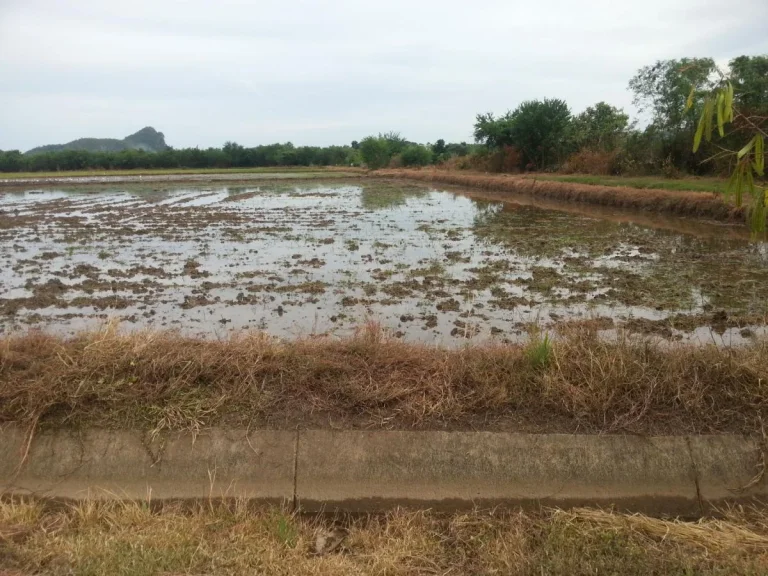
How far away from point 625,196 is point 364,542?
824 inches

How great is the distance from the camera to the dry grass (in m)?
16.5

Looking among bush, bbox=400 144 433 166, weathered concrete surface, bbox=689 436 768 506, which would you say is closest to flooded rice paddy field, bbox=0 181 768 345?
weathered concrete surface, bbox=689 436 768 506

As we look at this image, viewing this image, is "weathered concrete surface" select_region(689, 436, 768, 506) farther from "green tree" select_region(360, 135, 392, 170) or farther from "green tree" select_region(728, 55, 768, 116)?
"green tree" select_region(360, 135, 392, 170)

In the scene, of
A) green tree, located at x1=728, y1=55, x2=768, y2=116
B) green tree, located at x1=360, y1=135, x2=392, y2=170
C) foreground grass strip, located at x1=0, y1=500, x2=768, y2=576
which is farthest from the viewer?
green tree, located at x1=360, y1=135, x2=392, y2=170

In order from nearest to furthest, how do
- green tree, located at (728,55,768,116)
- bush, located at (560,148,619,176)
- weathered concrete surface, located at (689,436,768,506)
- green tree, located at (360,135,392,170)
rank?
1. weathered concrete surface, located at (689,436,768,506)
2. green tree, located at (728,55,768,116)
3. bush, located at (560,148,619,176)
4. green tree, located at (360,135,392,170)

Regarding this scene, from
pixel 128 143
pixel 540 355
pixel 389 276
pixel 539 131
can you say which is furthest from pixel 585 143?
pixel 128 143

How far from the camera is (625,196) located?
20.5 meters

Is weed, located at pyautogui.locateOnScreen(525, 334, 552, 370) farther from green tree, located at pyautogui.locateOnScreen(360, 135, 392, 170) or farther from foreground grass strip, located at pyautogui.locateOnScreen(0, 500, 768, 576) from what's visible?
green tree, located at pyautogui.locateOnScreen(360, 135, 392, 170)

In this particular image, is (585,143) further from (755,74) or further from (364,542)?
(364,542)

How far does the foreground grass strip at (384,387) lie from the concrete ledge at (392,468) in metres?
0.12

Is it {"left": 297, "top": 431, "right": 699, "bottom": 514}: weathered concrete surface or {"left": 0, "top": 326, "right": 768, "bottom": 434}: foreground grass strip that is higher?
{"left": 0, "top": 326, "right": 768, "bottom": 434}: foreground grass strip

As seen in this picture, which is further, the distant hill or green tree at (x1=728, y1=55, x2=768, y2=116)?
the distant hill

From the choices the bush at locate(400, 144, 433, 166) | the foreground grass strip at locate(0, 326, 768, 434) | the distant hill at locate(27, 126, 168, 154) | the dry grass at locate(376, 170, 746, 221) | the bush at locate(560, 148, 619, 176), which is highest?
the distant hill at locate(27, 126, 168, 154)

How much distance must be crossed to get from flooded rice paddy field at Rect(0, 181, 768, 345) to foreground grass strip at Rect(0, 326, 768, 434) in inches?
44.0
